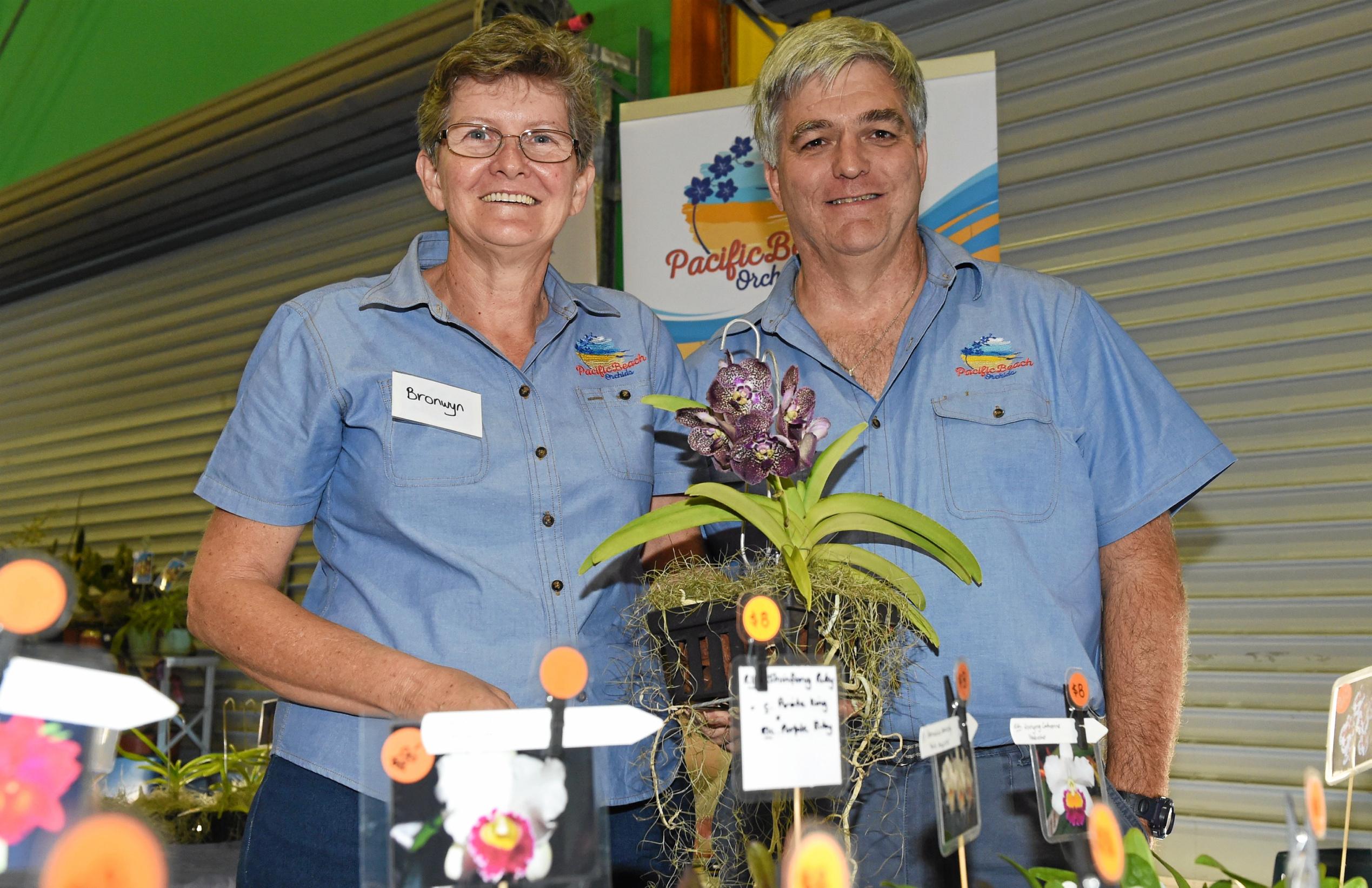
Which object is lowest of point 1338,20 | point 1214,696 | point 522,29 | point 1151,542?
point 1214,696

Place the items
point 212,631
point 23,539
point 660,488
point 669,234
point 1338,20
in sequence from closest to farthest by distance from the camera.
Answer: point 212,631
point 660,488
point 1338,20
point 669,234
point 23,539

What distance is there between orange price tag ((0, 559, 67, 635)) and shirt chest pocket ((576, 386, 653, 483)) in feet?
3.32

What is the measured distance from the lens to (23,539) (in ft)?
24.2

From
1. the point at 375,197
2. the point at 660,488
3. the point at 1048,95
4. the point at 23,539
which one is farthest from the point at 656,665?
the point at 23,539

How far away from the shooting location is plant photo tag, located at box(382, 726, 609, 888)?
0.92 m

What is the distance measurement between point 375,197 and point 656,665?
190 inches

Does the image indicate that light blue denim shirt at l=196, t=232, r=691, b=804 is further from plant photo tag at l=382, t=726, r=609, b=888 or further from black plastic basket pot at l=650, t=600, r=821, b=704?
plant photo tag at l=382, t=726, r=609, b=888

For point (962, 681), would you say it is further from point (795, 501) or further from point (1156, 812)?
point (1156, 812)

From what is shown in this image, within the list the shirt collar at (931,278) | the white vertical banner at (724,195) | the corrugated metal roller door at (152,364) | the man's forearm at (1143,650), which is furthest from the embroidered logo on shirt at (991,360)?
the corrugated metal roller door at (152,364)

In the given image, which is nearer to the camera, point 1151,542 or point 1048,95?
point 1151,542

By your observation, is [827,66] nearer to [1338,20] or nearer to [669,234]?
[669,234]

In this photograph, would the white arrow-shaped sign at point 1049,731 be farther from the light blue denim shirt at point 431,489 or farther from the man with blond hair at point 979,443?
the light blue denim shirt at point 431,489

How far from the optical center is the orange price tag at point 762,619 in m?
1.10

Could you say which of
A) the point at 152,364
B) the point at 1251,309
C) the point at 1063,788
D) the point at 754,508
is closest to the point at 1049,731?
the point at 1063,788
